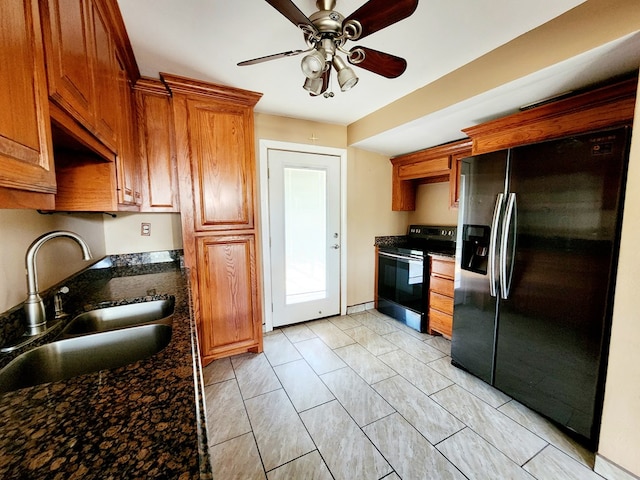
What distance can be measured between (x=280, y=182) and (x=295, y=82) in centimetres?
104

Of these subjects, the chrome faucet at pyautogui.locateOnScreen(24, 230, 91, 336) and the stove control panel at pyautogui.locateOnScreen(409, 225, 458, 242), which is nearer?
the chrome faucet at pyautogui.locateOnScreen(24, 230, 91, 336)

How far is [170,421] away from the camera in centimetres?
61

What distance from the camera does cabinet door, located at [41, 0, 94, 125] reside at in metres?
0.74

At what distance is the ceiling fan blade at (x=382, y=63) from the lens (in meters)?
1.35

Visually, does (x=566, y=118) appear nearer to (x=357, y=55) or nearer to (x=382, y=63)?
(x=382, y=63)

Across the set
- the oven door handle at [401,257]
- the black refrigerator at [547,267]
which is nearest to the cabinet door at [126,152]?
the black refrigerator at [547,267]

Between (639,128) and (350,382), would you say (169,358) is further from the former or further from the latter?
(639,128)

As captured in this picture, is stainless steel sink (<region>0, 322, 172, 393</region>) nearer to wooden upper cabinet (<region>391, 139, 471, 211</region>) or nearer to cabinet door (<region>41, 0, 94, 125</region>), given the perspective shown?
cabinet door (<region>41, 0, 94, 125</region>)

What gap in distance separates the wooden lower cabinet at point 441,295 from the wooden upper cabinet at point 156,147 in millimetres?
2597

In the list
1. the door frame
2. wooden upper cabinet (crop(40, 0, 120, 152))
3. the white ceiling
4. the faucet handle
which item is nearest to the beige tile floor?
the door frame

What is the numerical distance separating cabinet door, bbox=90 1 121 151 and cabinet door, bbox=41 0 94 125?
0.07m

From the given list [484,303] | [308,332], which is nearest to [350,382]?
[308,332]

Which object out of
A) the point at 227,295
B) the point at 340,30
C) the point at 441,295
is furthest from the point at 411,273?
the point at 340,30

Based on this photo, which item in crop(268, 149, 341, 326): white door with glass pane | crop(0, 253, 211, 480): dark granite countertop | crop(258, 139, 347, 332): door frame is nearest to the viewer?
crop(0, 253, 211, 480): dark granite countertop
